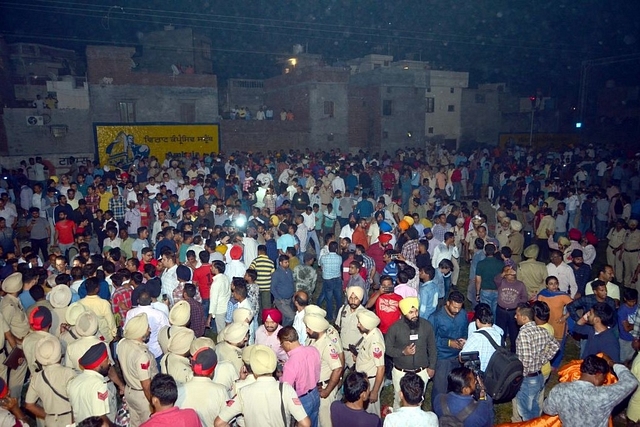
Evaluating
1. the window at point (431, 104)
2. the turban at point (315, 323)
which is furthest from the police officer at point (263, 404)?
the window at point (431, 104)

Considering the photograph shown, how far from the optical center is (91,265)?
Answer: 23.0 feet

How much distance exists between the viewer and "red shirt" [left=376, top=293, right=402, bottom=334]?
20.5 feet

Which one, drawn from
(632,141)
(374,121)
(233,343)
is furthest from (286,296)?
(632,141)

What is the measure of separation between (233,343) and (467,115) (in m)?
37.7

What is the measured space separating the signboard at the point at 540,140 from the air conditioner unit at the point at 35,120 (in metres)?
24.8

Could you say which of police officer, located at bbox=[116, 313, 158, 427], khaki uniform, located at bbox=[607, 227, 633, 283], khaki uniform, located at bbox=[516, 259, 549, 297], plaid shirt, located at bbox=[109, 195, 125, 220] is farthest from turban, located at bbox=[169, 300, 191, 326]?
khaki uniform, located at bbox=[607, 227, 633, 283]

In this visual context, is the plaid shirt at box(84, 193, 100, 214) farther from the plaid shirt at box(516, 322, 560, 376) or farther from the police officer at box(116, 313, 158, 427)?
the plaid shirt at box(516, 322, 560, 376)

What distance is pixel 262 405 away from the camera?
3.98 meters

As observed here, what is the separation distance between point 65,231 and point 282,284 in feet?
18.1

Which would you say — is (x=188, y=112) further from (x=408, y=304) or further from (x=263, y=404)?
(x=263, y=404)

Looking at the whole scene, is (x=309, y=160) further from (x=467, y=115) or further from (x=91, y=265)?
(x=467, y=115)

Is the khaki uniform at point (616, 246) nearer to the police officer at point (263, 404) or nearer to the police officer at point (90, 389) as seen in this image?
the police officer at point (263, 404)

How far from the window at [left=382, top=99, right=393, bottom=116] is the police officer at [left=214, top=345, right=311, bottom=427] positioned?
2915cm

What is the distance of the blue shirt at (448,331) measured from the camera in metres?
5.61
